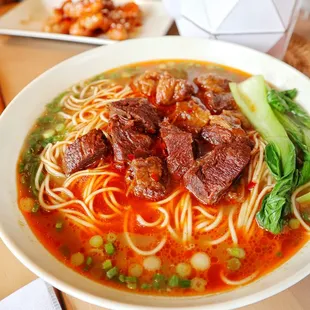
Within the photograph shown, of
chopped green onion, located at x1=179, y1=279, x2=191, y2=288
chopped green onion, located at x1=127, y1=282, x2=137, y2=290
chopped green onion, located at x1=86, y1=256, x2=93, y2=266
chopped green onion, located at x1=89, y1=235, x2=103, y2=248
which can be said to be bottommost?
chopped green onion, located at x1=179, y1=279, x2=191, y2=288

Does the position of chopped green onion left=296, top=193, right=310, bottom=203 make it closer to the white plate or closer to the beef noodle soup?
the beef noodle soup

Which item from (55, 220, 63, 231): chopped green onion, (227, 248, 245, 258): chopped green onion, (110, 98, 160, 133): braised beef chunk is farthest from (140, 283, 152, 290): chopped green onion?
(110, 98, 160, 133): braised beef chunk

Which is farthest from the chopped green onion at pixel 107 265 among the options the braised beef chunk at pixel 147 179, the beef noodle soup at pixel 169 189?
the braised beef chunk at pixel 147 179

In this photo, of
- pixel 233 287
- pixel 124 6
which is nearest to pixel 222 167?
pixel 233 287

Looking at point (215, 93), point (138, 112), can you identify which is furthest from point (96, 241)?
point (215, 93)

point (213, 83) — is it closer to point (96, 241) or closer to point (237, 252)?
point (237, 252)

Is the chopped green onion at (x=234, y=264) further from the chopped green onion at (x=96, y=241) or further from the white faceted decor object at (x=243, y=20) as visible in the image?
the white faceted decor object at (x=243, y=20)
